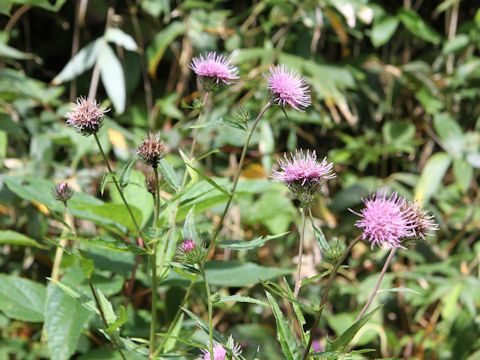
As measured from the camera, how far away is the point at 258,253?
1.72 m

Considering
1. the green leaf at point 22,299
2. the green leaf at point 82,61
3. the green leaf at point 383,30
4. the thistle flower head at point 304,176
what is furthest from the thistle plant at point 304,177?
the green leaf at point 383,30

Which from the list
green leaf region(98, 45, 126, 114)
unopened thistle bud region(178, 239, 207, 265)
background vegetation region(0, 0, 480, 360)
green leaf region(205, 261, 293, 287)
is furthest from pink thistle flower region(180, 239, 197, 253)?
green leaf region(98, 45, 126, 114)

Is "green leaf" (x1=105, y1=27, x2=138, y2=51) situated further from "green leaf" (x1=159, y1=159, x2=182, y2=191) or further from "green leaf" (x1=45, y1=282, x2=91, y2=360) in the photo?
"green leaf" (x1=159, y1=159, x2=182, y2=191)

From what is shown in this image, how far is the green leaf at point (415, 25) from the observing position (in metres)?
1.87

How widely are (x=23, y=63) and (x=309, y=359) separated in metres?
1.42

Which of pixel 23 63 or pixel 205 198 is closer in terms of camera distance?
pixel 205 198

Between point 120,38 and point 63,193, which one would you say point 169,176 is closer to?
point 63,193

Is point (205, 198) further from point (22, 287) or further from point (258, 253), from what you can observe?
point (258, 253)

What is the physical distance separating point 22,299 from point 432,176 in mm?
1063

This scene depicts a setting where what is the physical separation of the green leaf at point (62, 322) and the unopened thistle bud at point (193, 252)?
374 mm

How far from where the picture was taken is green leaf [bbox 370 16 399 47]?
1848mm

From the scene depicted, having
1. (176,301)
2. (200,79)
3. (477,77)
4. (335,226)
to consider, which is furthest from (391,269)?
(200,79)

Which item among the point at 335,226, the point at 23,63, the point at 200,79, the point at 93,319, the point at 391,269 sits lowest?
the point at 391,269

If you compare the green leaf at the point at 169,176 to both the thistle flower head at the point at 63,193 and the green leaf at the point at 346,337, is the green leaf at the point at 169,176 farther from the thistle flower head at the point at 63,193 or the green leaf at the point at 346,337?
the green leaf at the point at 346,337
